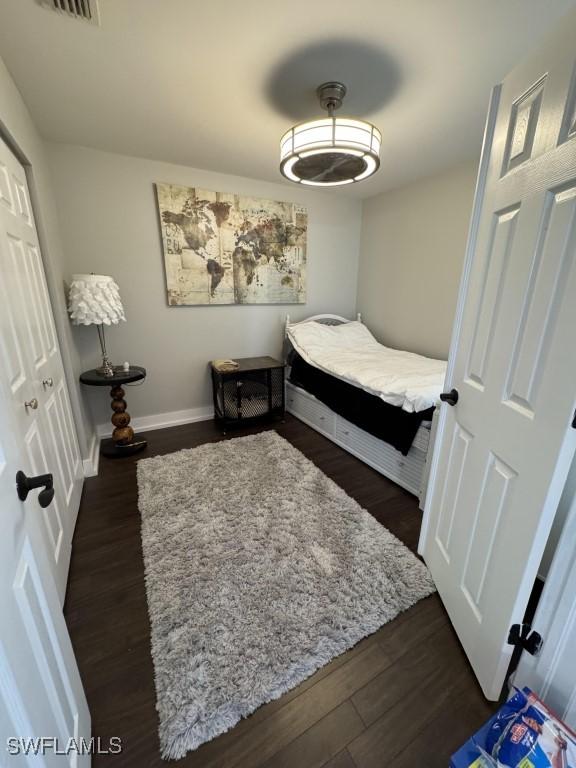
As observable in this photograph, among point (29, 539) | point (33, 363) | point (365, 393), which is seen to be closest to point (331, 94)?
point (365, 393)

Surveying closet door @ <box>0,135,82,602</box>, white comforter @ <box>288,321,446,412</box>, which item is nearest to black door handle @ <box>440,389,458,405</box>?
white comforter @ <box>288,321,446,412</box>

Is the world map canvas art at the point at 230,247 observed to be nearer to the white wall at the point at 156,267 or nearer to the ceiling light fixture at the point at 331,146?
the white wall at the point at 156,267

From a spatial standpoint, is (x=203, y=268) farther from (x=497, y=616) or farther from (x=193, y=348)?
(x=497, y=616)

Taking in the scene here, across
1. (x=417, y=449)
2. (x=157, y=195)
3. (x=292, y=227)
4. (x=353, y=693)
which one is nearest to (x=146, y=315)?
(x=157, y=195)

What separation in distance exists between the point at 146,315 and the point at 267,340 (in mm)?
1265

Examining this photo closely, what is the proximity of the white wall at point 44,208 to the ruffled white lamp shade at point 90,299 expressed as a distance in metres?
0.08

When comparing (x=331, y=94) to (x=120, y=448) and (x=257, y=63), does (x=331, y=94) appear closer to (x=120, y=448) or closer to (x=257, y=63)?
(x=257, y=63)

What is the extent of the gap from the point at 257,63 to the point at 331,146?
1.81ft

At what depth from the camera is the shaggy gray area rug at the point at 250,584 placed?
1138 millimetres

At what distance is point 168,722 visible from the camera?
1.04 metres

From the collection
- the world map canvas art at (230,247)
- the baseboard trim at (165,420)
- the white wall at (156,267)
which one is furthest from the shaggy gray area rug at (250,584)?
the world map canvas art at (230,247)

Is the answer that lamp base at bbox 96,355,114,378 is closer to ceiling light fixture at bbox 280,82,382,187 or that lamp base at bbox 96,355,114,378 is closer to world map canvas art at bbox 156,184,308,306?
world map canvas art at bbox 156,184,308,306

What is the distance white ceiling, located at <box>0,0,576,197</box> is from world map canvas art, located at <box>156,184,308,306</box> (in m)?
0.63

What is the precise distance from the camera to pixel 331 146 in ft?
5.00
